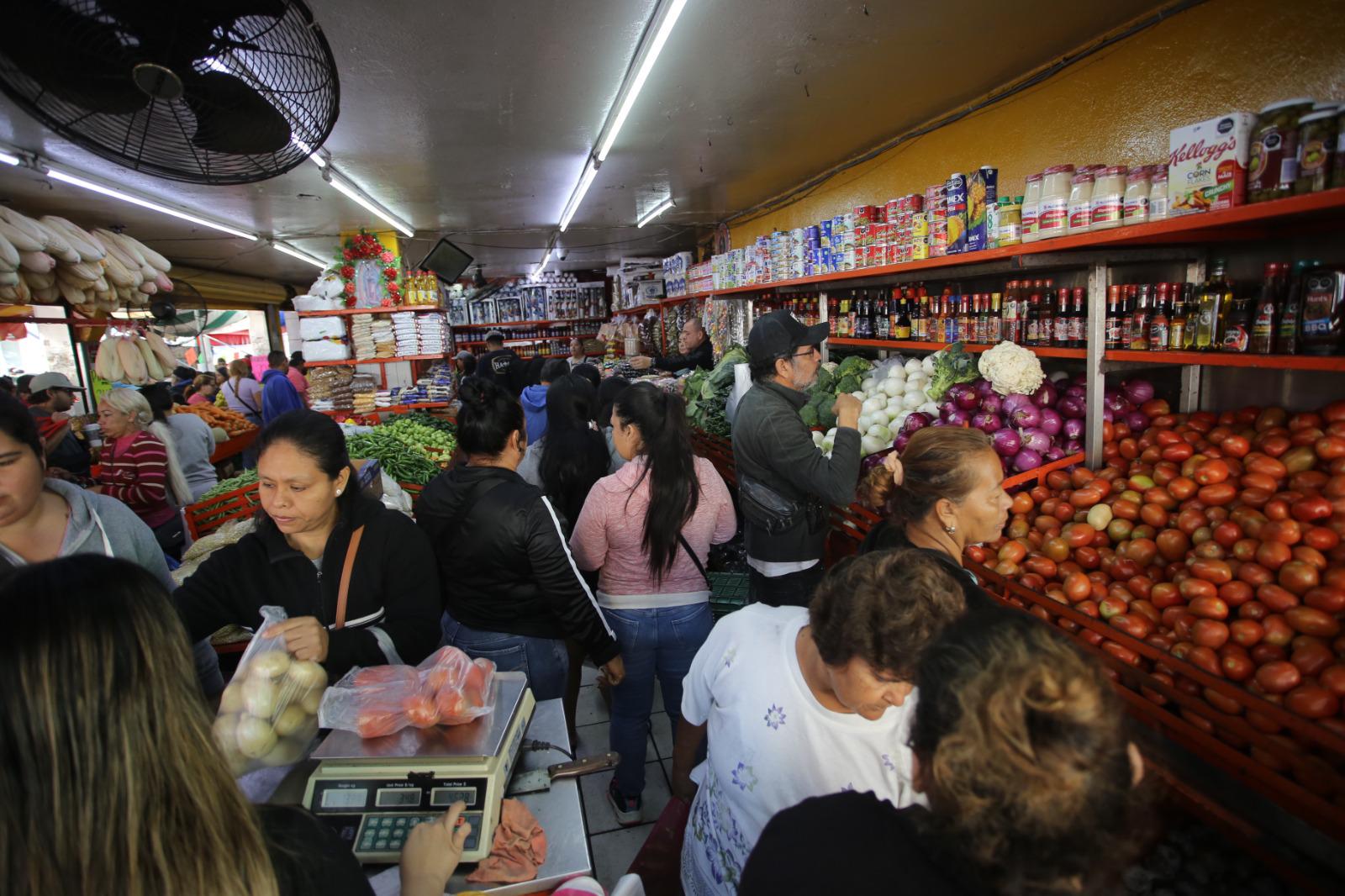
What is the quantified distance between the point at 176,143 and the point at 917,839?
309 centimetres

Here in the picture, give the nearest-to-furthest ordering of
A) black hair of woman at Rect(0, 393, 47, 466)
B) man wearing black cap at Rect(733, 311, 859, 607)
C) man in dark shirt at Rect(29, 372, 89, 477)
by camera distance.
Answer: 1. black hair of woman at Rect(0, 393, 47, 466)
2. man wearing black cap at Rect(733, 311, 859, 607)
3. man in dark shirt at Rect(29, 372, 89, 477)

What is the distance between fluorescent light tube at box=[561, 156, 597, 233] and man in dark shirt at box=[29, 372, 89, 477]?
449 cm

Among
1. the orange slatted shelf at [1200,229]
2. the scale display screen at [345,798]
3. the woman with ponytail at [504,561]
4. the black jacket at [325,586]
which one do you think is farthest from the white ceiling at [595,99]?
the scale display screen at [345,798]

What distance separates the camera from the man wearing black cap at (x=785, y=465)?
289cm

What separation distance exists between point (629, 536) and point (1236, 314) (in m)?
2.38

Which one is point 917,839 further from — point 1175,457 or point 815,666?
point 1175,457

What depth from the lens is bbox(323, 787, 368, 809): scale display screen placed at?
4.29 feet

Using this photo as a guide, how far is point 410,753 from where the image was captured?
1356 millimetres

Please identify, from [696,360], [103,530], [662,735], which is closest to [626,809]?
[662,735]

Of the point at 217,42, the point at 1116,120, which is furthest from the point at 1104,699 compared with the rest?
the point at 1116,120

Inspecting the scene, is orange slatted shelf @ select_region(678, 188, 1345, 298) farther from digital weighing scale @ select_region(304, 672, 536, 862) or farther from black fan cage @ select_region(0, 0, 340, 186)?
black fan cage @ select_region(0, 0, 340, 186)

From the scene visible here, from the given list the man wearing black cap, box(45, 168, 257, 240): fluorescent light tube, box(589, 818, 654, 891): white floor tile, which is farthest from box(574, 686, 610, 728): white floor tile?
box(45, 168, 257, 240): fluorescent light tube

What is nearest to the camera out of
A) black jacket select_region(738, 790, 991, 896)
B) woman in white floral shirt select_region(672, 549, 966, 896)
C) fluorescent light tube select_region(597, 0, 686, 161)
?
black jacket select_region(738, 790, 991, 896)

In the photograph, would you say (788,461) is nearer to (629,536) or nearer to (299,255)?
(629,536)
